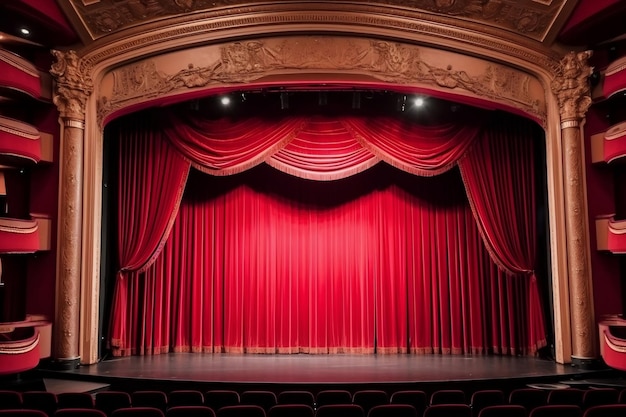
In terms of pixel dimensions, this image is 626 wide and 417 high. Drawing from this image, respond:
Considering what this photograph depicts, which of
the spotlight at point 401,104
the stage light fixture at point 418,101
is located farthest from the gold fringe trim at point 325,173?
the stage light fixture at point 418,101

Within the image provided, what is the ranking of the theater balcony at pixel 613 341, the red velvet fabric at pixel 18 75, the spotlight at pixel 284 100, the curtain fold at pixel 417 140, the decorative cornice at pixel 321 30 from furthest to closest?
the curtain fold at pixel 417 140, the spotlight at pixel 284 100, the decorative cornice at pixel 321 30, the red velvet fabric at pixel 18 75, the theater balcony at pixel 613 341

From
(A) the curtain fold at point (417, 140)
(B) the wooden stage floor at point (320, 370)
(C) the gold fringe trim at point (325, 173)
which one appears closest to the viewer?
(B) the wooden stage floor at point (320, 370)

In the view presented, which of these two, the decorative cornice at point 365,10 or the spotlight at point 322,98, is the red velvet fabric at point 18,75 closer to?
the decorative cornice at point 365,10

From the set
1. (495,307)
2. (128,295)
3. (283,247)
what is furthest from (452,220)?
(128,295)

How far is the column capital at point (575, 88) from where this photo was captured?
5.60m

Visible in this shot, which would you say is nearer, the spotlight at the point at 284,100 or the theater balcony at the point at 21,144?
the theater balcony at the point at 21,144

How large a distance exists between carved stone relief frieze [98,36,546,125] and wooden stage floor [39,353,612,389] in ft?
8.60

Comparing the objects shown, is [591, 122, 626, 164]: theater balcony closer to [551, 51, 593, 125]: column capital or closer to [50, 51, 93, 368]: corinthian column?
[551, 51, 593, 125]: column capital

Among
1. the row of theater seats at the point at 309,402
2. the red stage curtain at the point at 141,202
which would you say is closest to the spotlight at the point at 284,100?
the red stage curtain at the point at 141,202

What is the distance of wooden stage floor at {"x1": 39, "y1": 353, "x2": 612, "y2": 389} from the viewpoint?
4633 mm

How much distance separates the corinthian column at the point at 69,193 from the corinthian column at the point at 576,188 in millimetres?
4985

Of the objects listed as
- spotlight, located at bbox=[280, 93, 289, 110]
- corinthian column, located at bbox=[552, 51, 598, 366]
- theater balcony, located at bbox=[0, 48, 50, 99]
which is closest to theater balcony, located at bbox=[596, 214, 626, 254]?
corinthian column, located at bbox=[552, 51, 598, 366]

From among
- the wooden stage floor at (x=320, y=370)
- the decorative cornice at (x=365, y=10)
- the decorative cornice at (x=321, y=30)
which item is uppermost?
the decorative cornice at (x=365, y=10)

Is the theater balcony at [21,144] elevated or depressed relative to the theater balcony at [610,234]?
elevated
